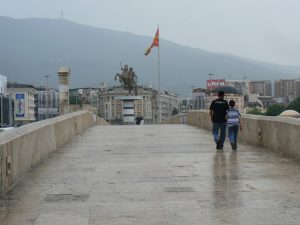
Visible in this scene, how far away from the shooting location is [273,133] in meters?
14.5

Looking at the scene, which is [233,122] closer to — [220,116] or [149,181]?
[220,116]

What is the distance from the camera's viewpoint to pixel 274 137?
14477 millimetres

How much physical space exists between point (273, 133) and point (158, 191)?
21.5ft

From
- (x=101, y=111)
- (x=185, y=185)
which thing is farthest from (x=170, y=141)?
(x=101, y=111)

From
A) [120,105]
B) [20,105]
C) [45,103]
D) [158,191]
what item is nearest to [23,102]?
[20,105]

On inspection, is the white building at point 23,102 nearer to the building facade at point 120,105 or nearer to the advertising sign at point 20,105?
the advertising sign at point 20,105

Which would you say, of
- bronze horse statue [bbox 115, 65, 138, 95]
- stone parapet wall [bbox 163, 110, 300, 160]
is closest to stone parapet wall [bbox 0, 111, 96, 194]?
stone parapet wall [bbox 163, 110, 300, 160]

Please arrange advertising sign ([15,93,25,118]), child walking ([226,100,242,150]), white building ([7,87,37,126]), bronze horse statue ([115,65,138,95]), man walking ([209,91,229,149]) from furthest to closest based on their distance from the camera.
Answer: white building ([7,87,37,126]) < advertising sign ([15,93,25,118]) < bronze horse statue ([115,65,138,95]) < man walking ([209,91,229,149]) < child walking ([226,100,242,150])

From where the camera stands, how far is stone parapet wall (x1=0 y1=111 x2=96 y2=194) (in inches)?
348

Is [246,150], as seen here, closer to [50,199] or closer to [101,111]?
[50,199]

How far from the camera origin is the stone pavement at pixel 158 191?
694 cm

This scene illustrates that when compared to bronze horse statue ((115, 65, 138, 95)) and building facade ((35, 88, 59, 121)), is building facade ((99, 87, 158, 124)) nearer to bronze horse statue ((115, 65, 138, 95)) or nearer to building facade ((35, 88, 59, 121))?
building facade ((35, 88, 59, 121))

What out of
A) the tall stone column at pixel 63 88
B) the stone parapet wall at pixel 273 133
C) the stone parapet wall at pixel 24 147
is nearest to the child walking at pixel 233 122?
the stone parapet wall at pixel 273 133

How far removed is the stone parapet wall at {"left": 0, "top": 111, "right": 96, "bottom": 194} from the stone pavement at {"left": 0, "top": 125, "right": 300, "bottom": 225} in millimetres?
213
